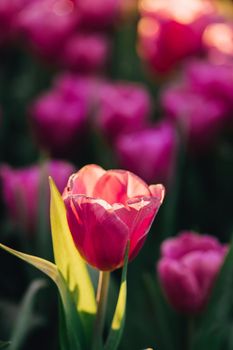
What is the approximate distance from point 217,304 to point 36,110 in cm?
48

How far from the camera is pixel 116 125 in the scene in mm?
1013

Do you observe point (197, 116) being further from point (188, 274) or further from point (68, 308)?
point (68, 308)

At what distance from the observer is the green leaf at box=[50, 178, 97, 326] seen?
0.55 meters

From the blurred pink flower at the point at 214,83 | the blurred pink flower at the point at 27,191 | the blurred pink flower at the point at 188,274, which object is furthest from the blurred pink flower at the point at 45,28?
the blurred pink flower at the point at 188,274

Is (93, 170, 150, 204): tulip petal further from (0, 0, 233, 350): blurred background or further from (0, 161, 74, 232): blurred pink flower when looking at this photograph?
(0, 161, 74, 232): blurred pink flower

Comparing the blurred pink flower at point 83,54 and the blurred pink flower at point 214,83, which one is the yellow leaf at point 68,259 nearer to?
the blurred pink flower at point 214,83

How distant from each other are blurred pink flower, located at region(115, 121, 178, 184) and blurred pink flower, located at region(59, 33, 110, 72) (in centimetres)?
33

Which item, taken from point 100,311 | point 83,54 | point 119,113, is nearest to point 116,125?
point 119,113

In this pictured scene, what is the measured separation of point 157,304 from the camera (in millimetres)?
704

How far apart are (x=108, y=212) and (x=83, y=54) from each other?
763 millimetres

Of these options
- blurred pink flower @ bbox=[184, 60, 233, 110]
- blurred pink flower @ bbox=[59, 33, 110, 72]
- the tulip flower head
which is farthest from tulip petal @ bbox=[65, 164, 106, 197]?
blurred pink flower @ bbox=[59, 33, 110, 72]

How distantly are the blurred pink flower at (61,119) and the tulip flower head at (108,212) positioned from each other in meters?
0.47

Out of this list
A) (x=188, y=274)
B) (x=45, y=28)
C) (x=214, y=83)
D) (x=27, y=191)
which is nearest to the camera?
(x=188, y=274)

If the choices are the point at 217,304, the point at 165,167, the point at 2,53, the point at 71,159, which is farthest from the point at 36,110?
the point at 217,304
